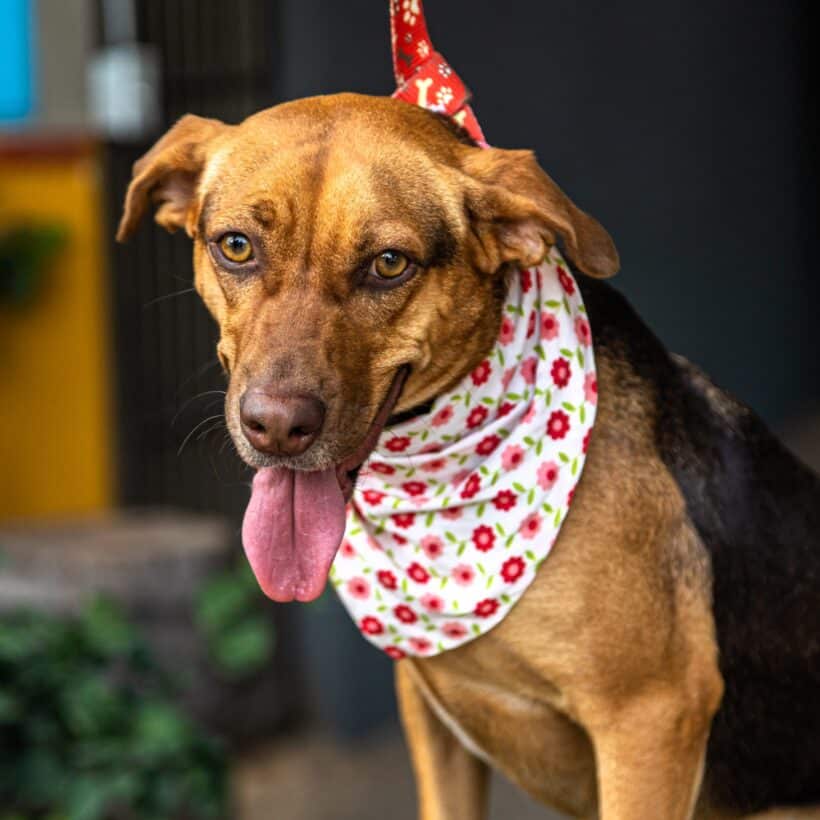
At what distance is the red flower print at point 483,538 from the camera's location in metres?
2.61

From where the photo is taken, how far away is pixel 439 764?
118 inches

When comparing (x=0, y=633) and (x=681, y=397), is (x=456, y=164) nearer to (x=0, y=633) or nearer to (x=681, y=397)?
(x=681, y=397)

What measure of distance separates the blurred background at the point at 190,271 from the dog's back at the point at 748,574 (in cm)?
283

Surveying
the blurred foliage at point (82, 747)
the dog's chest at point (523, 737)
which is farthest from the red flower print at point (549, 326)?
the blurred foliage at point (82, 747)

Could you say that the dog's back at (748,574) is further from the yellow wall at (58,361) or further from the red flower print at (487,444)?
the yellow wall at (58,361)

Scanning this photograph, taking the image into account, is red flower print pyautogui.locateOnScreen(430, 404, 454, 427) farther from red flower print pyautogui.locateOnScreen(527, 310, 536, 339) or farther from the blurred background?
the blurred background

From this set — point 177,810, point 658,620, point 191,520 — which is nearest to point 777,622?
point 658,620

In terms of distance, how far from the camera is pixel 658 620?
2.55 metres

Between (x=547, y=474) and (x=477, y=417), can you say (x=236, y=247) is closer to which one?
(x=477, y=417)

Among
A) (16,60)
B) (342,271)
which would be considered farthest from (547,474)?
(16,60)

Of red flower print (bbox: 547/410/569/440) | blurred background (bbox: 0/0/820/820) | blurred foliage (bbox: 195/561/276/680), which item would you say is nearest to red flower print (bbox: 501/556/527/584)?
red flower print (bbox: 547/410/569/440)

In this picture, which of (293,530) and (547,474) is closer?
(293,530)

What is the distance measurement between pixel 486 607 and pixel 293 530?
39 centimetres

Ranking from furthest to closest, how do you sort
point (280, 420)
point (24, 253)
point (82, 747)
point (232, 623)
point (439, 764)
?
point (24, 253)
point (232, 623)
point (82, 747)
point (439, 764)
point (280, 420)
